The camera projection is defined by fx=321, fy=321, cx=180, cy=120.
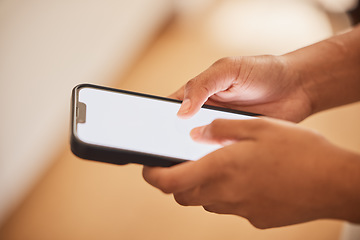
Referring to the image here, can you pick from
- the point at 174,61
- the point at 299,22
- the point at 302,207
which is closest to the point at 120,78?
the point at 174,61

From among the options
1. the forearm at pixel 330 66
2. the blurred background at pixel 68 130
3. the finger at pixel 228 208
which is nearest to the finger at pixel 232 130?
the finger at pixel 228 208

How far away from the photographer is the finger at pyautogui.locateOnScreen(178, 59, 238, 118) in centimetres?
65

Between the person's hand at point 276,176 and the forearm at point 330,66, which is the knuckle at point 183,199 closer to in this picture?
the person's hand at point 276,176

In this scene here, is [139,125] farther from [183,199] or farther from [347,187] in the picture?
[347,187]

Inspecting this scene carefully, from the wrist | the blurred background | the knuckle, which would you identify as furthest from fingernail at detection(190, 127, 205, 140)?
the blurred background

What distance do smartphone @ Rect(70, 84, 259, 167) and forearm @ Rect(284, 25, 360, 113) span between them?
0.69 ft

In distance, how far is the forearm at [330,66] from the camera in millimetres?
803

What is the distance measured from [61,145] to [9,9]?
Answer: 623mm

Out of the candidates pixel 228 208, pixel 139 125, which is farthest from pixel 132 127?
pixel 228 208

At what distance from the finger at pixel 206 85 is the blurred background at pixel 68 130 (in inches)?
22.1

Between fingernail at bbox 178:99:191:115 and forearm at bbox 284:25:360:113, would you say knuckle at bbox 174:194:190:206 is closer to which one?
fingernail at bbox 178:99:191:115

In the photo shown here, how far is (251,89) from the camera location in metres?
0.75

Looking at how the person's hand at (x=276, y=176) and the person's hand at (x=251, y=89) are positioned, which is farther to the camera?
the person's hand at (x=251, y=89)

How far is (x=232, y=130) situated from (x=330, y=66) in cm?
43
